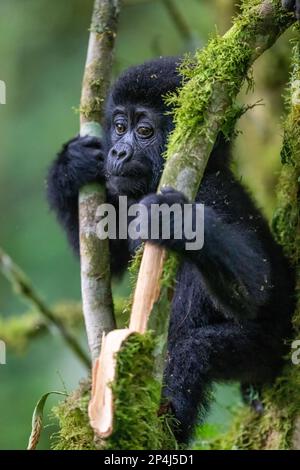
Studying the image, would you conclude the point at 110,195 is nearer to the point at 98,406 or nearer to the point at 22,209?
the point at 98,406

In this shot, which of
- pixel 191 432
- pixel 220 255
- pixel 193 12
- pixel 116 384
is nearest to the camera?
pixel 116 384

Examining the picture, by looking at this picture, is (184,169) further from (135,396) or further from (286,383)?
(286,383)

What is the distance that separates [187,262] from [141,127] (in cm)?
124

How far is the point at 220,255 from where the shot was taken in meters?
4.50

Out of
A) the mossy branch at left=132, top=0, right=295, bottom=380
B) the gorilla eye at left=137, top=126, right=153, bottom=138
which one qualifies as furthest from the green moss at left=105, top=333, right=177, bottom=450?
the gorilla eye at left=137, top=126, right=153, bottom=138

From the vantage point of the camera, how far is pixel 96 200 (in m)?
5.94

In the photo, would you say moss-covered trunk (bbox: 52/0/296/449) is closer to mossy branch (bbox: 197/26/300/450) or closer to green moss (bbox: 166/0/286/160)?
green moss (bbox: 166/0/286/160)

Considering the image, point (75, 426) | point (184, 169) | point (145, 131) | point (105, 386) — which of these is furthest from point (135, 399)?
point (145, 131)

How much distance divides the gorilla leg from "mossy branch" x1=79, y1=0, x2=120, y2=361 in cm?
55

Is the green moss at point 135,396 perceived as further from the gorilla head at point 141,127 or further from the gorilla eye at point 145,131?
the gorilla eye at point 145,131

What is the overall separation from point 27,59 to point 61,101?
2.71 ft

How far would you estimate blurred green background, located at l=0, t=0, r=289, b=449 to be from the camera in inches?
418

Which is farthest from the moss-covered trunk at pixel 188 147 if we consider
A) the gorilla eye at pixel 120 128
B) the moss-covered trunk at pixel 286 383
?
the gorilla eye at pixel 120 128
